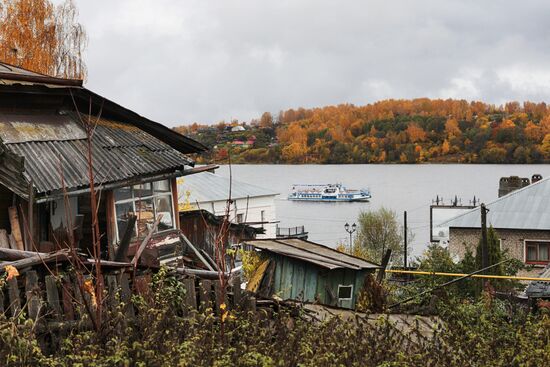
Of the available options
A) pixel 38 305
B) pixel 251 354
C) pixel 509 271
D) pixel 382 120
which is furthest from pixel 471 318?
pixel 382 120

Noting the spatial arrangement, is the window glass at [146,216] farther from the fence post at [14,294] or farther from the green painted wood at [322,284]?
the fence post at [14,294]

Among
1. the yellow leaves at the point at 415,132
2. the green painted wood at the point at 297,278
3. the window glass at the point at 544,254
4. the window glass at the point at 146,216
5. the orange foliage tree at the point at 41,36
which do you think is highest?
the yellow leaves at the point at 415,132

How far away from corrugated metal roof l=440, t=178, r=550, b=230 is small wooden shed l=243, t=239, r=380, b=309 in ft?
71.6

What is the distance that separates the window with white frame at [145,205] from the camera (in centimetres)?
1295

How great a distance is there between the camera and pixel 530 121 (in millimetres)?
145125

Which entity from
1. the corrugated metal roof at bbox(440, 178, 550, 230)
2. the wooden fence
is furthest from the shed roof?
the corrugated metal roof at bbox(440, 178, 550, 230)

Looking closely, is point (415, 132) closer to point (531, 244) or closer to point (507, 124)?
point (507, 124)

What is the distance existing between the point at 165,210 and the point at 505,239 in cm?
2649

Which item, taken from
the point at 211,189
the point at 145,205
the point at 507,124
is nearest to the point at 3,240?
the point at 145,205

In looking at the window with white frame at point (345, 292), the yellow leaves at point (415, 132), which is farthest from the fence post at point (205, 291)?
the yellow leaves at point (415, 132)

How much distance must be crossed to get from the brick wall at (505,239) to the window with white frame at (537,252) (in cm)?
20

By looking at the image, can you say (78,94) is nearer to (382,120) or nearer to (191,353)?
(191,353)

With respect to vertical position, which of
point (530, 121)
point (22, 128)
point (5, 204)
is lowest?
point (5, 204)

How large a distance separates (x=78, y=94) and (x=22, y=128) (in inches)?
49.4
